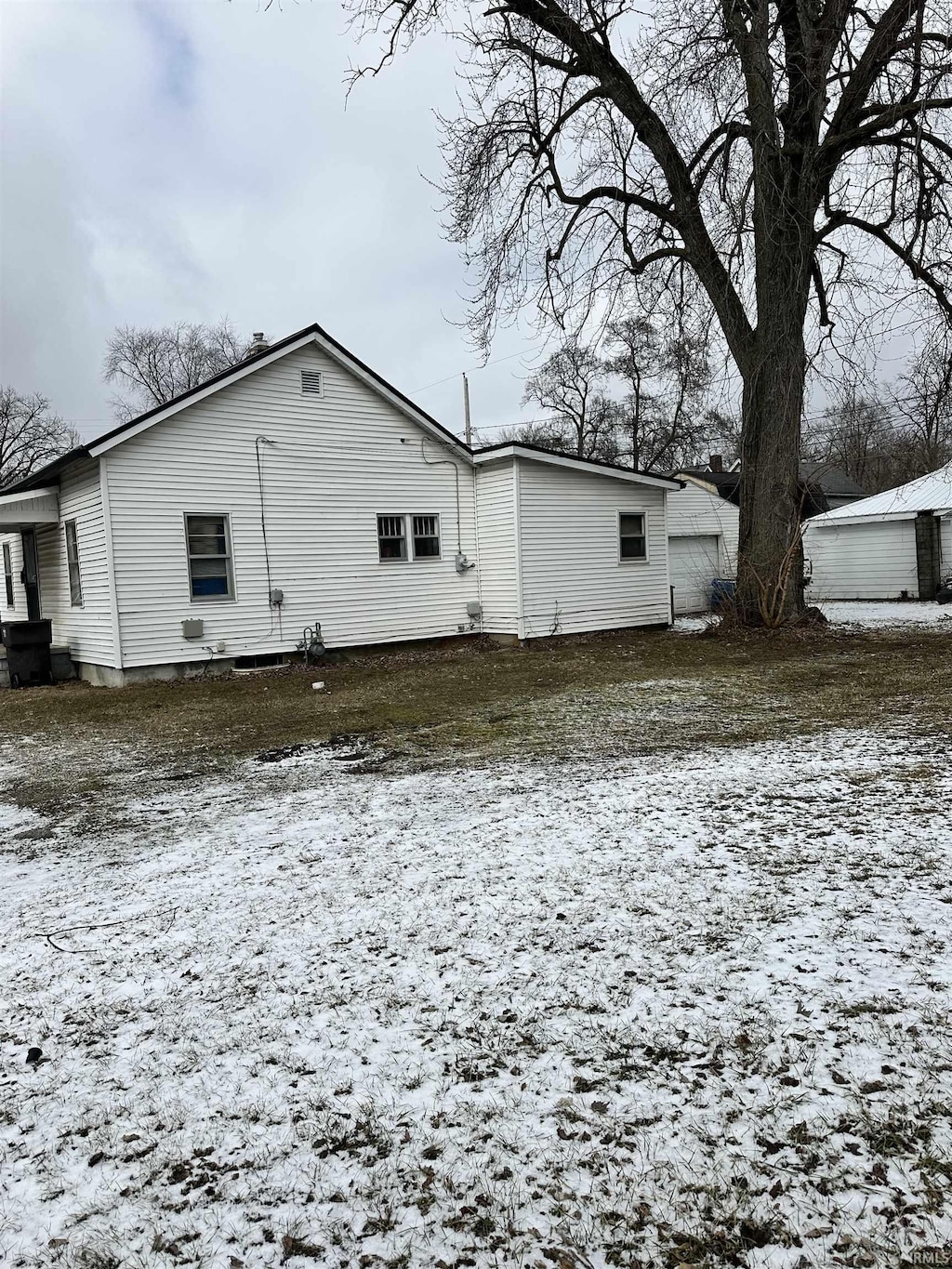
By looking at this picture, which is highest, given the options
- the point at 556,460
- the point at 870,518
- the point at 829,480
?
the point at 829,480

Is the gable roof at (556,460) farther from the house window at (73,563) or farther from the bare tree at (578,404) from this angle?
the bare tree at (578,404)

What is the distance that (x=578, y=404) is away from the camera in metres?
36.7

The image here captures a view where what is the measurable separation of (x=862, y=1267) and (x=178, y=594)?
11.7m

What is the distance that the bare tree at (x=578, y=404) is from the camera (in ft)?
116

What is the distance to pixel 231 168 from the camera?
12641 millimetres

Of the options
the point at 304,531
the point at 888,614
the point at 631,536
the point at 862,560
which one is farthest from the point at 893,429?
the point at 304,531

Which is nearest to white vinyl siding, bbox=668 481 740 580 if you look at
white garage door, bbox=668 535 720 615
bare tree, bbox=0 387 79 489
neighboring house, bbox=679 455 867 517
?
white garage door, bbox=668 535 720 615

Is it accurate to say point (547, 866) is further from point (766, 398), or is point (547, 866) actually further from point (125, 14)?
point (766, 398)

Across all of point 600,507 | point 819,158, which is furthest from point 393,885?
point 819,158

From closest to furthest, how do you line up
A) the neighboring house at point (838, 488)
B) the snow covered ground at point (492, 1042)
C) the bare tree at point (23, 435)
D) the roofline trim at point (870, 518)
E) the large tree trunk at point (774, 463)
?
the snow covered ground at point (492, 1042)
the large tree trunk at point (774, 463)
the roofline trim at point (870, 518)
the neighboring house at point (838, 488)
the bare tree at point (23, 435)

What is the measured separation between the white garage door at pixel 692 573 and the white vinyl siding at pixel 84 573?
49.7 feet

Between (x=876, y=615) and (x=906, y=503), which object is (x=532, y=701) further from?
(x=906, y=503)

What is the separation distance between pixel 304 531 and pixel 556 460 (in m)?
4.95

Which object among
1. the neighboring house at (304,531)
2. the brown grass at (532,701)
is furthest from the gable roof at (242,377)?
the brown grass at (532,701)
